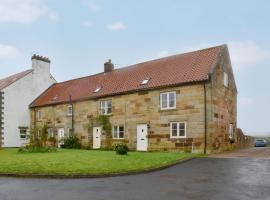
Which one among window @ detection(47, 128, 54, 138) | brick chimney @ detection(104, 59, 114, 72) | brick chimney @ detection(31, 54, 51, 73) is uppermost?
brick chimney @ detection(31, 54, 51, 73)

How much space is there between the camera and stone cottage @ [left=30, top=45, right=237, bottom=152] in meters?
24.5

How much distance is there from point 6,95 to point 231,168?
29891mm

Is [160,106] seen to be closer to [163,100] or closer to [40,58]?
[163,100]

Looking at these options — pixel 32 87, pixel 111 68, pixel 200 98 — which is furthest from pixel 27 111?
pixel 200 98

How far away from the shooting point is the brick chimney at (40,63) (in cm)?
4072

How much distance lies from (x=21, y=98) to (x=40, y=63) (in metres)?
5.14

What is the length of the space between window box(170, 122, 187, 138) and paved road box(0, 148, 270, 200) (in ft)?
32.6

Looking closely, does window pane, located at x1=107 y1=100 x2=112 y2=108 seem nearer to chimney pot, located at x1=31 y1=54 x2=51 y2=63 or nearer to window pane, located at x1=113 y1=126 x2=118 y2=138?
window pane, located at x1=113 y1=126 x2=118 y2=138

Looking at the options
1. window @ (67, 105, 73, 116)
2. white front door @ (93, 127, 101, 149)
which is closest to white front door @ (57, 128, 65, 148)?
window @ (67, 105, 73, 116)

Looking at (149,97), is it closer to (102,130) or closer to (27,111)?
(102,130)

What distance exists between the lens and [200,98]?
2433 cm

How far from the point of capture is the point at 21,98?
3953 cm

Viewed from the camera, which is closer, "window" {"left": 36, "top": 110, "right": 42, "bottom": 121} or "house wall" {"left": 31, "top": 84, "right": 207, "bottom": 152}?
"house wall" {"left": 31, "top": 84, "right": 207, "bottom": 152}

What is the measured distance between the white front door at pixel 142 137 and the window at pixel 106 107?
4132mm
